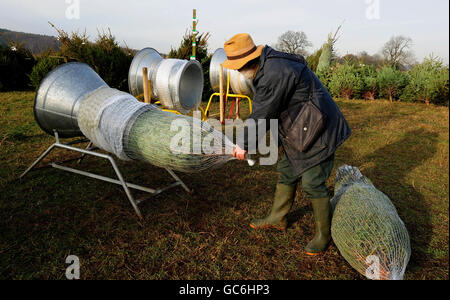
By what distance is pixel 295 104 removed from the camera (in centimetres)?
245

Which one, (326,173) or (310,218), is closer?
(326,173)

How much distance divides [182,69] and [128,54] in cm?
620

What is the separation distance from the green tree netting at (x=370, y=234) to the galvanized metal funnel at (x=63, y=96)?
9.94 feet

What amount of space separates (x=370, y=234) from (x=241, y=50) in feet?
6.17

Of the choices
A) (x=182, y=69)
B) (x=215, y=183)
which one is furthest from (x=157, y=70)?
(x=215, y=183)

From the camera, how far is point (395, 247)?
7.11ft

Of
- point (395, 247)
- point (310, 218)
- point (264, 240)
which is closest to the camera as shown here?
point (395, 247)

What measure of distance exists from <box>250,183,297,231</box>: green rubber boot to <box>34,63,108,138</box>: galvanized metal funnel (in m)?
2.41

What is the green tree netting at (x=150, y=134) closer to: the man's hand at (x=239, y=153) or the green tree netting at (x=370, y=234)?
the man's hand at (x=239, y=153)

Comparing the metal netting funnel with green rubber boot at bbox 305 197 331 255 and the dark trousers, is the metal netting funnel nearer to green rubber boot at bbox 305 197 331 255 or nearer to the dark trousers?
the dark trousers

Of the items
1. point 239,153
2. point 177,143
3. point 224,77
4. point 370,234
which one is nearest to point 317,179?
point 370,234

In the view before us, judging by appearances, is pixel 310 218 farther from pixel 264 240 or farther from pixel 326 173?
pixel 326 173

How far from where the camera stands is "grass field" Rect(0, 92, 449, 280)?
95.9 inches

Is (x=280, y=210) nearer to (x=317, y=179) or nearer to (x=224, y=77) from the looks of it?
(x=317, y=179)
